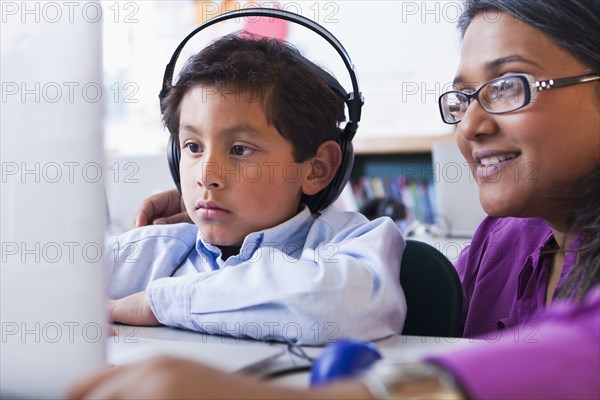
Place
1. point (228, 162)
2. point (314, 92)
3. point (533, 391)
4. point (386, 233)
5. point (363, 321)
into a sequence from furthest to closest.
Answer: point (314, 92), point (228, 162), point (386, 233), point (363, 321), point (533, 391)

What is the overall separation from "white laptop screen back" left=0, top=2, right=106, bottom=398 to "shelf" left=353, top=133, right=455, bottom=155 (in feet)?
9.64

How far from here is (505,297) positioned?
3.78 ft

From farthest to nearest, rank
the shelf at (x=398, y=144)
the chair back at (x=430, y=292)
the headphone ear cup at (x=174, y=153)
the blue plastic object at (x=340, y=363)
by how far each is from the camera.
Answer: the shelf at (x=398, y=144)
the headphone ear cup at (x=174, y=153)
the chair back at (x=430, y=292)
the blue plastic object at (x=340, y=363)

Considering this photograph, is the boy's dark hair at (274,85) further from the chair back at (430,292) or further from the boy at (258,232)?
the chair back at (430,292)

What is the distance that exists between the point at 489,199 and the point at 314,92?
39 cm

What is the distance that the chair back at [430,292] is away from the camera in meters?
1.05

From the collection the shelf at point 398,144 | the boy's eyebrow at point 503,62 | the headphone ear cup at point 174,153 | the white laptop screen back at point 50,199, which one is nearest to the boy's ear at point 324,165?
the headphone ear cup at point 174,153

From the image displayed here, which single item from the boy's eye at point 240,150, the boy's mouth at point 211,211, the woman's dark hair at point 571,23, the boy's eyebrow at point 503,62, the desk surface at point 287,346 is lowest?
the desk surface at point 287,346

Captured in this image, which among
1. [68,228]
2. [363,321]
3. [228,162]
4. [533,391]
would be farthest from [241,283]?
[533,391]

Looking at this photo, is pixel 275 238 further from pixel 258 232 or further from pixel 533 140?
pixel 533 140

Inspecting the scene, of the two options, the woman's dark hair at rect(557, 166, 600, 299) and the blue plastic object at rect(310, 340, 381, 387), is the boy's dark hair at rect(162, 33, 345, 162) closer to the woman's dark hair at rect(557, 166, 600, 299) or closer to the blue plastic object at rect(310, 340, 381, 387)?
the woman's dark hair at rect(557, 166, 600, 299)

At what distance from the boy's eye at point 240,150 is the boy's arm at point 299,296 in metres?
0.24

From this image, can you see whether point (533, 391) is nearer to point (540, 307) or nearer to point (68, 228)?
point (68, 228)

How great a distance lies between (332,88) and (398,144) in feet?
7.52
